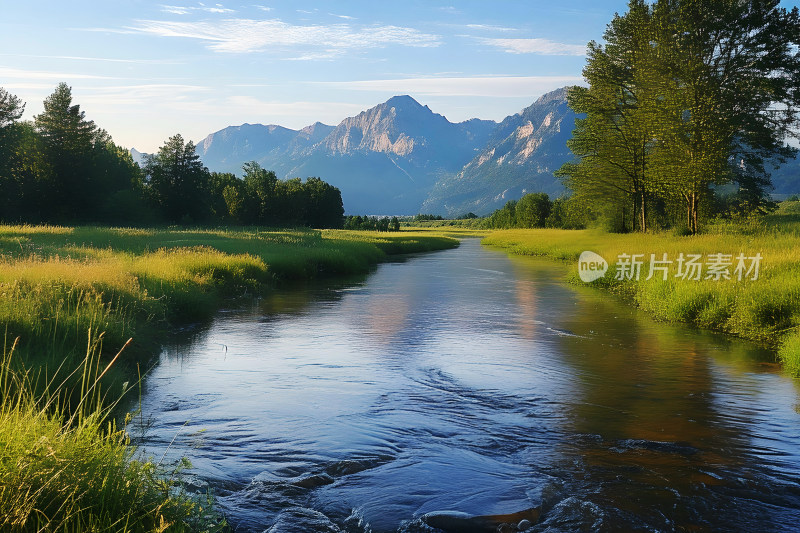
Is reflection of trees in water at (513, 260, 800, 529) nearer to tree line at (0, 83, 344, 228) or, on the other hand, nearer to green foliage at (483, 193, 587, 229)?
tree line at (0, 83, 344, 228)

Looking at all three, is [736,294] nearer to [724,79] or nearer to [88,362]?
[88,362]

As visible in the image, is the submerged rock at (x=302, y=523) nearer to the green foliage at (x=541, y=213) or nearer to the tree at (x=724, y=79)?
the tree at (x=724, y=79)

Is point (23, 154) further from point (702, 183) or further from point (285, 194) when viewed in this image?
point (702, 183)

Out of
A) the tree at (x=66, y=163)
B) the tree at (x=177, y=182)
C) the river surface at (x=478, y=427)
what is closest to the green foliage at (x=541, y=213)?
the tree at (x=177, y=182)

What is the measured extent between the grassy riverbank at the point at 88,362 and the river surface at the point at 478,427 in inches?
45.7

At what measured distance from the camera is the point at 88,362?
35.2 ft

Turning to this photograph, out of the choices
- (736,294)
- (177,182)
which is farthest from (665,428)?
(177,182)

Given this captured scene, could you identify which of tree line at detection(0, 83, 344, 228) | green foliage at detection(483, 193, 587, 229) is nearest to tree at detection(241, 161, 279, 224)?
tree line at detection(0, 83, 344, 228)

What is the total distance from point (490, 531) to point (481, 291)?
22.3 metres

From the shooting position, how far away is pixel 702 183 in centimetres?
3366

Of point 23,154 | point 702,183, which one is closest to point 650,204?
point 702,183

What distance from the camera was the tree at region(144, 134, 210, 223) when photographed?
77.5m

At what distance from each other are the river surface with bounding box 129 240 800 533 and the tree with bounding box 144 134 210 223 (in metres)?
64.6

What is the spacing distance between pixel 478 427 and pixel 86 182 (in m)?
69.0
